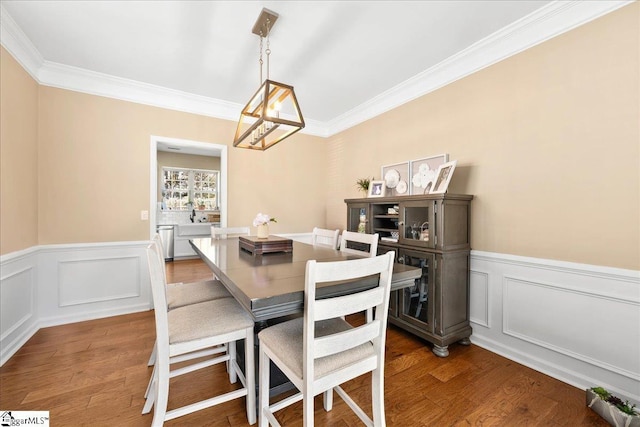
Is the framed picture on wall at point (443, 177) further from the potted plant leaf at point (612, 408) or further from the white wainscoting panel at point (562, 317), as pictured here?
the potted plant leaf at point (612, 408)

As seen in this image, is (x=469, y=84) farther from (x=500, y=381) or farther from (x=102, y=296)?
(x=102, y=296)

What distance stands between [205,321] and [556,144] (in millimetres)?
2625

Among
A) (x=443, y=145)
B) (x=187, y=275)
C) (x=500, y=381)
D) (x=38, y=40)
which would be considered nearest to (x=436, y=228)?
(x=443, y=145)

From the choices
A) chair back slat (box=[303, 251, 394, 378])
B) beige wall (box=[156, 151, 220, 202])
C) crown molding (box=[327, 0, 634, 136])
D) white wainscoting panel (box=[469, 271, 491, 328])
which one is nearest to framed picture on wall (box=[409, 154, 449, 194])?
crown molding (box=[327, 0, 634, 136])

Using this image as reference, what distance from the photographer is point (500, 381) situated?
72.4 inches

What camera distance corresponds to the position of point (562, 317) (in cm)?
186

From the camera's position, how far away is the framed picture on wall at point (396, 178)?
117 inches

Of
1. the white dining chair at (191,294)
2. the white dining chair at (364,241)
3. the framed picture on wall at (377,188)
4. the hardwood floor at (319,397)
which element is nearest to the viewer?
the hardwood floor at (319,397)

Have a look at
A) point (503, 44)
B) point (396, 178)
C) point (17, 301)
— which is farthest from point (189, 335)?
point (503, 44)

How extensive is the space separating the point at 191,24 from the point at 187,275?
3838mm

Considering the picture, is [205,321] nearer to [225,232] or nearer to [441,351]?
[225,232]

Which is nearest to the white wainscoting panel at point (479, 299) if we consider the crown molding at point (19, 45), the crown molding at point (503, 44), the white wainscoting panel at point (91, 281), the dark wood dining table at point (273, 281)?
the dark wood dining table at point (273, 281)

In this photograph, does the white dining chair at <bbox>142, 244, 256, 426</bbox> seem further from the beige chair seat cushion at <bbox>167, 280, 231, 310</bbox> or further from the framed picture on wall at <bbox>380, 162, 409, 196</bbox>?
the framed picture on wall at <bbox>380, 162, 409, 196</bbox>

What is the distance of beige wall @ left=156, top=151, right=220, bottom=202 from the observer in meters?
6.67
